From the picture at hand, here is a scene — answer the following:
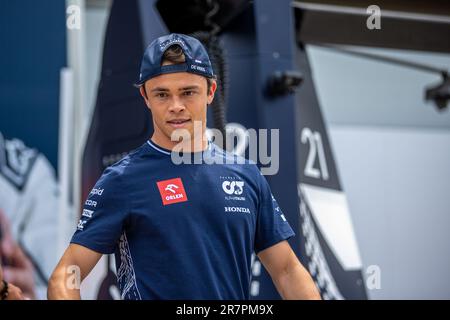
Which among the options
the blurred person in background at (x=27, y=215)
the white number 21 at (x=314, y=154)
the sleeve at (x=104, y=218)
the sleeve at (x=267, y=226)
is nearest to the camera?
the sleeve at (x=104, y=218)

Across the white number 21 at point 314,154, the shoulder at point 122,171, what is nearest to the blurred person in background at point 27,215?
the white number 21 at point 314,154

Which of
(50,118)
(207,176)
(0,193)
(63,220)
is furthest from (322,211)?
(0,193)

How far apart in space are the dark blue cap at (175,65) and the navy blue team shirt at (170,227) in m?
0.15

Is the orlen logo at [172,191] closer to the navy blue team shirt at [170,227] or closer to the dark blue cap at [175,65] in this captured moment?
the navy blue team shirt at [170,227]

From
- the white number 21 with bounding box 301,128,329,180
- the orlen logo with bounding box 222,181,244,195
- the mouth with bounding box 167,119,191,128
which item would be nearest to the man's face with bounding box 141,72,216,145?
the mouth with bounding box 167,119,191,128

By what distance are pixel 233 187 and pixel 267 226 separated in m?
0.11

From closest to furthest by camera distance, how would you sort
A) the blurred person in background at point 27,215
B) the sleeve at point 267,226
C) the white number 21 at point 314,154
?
the sleeve at point 267,226, the white number 21 at point 314,154, the blurred person in background at point 27,215

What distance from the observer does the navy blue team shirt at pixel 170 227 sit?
1312 millimetres

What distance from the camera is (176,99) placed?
1.34 m

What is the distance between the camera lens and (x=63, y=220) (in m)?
3.54

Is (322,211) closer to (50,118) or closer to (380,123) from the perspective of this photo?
(50,118)

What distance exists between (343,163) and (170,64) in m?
3.72

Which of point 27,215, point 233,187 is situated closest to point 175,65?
point 233,187

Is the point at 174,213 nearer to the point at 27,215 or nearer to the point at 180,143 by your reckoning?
the point at 180,143
